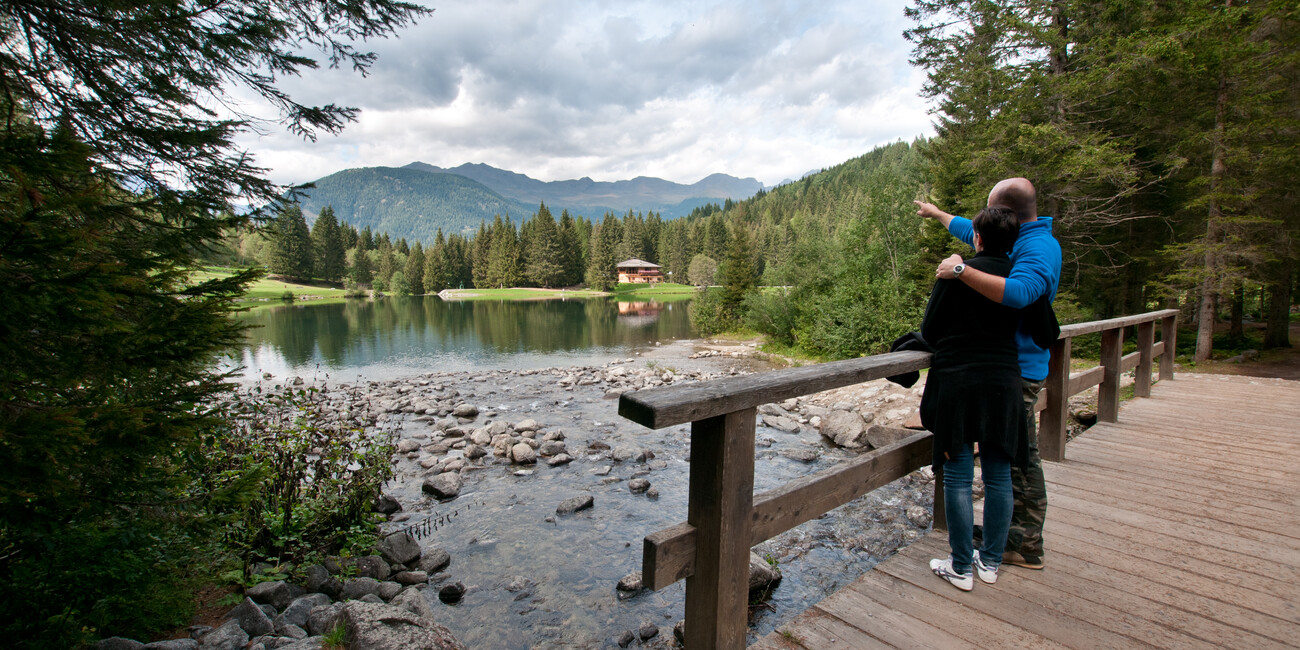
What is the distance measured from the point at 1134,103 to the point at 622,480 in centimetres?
1689

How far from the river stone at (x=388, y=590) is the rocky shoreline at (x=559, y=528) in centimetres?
1

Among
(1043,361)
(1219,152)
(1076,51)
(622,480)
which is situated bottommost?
(622,480)

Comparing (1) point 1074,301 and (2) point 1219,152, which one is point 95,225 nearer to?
(2) point 1219,152

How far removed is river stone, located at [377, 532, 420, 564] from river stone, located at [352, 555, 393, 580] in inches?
9.1

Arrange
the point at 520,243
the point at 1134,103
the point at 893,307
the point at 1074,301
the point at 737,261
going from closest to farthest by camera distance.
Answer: the point at 1134,103 → the point at 1074,301 → the point at 893,307 → the point at 737,261 → the point at 520,243

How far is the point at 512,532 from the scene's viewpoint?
20.3 ft

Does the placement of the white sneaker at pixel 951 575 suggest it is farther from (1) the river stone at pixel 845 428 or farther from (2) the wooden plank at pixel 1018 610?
(1) the river stone at pixel 845 428

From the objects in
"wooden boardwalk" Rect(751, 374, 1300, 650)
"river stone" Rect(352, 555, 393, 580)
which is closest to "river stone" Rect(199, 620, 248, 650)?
"river stone" Rect(352, 555, 393, 580)

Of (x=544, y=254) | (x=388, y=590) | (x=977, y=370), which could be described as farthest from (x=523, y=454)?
(x=544, y=254)

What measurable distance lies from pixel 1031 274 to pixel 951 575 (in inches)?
59.8

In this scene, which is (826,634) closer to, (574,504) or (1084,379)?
(1084,379)

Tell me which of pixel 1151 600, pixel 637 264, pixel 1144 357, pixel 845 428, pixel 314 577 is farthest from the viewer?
pixel 637 264

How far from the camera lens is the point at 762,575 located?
4773mm

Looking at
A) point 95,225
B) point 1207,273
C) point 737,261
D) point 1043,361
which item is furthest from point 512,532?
point 737,261
